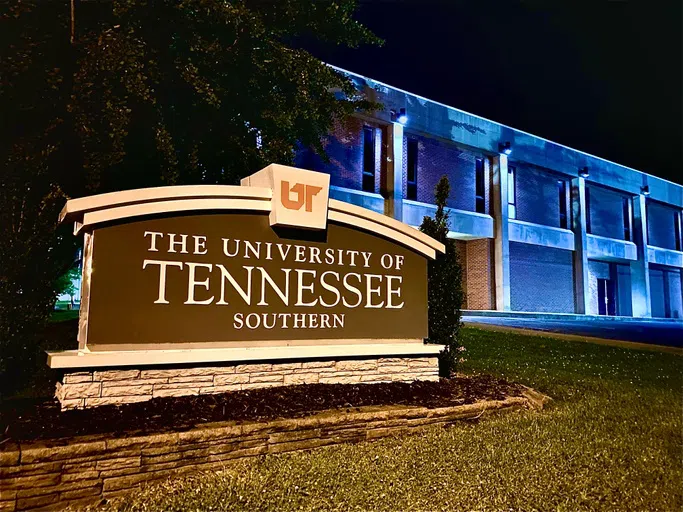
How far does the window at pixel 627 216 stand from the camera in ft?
99.9

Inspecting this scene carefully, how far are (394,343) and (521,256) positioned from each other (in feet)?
66.5

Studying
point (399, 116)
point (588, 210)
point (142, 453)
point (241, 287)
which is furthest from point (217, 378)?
point (588, 210)

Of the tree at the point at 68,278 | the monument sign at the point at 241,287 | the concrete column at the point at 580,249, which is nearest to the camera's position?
the monument sign at the point at 241,287

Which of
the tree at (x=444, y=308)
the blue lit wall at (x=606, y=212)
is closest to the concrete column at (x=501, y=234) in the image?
the blue lit wall at (x=606, y=212)

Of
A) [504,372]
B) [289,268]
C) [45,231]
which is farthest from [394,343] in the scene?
[45,231]

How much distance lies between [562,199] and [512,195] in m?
4.35

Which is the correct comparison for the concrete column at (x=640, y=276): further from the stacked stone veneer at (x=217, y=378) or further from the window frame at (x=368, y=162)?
the stacked stone veneer at (x=217, y=378)

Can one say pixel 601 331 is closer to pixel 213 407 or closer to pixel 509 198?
pixel 509 198

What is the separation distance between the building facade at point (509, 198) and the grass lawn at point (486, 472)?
14097 mm

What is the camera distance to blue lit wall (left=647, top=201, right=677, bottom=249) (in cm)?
3262

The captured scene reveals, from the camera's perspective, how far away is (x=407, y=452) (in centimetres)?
448

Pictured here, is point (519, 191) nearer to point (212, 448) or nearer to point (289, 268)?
point (289, 268)

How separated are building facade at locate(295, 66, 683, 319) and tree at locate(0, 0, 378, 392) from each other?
968cm

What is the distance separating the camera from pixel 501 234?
2344 cm
